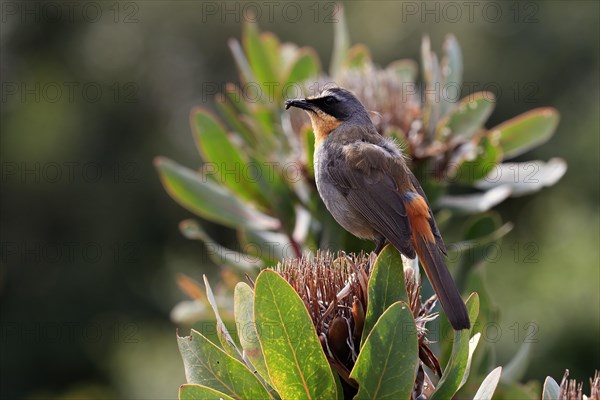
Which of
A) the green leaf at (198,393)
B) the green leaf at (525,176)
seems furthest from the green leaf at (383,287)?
the green leaf at (525,176)

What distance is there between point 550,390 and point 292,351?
27.5 inches

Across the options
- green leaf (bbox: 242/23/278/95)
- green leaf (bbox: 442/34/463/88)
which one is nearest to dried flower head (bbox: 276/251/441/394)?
green leaf (bbox: 442/34/463/88)

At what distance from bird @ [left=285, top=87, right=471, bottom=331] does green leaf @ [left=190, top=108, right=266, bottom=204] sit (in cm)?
34

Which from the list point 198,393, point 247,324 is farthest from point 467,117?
point 198,393

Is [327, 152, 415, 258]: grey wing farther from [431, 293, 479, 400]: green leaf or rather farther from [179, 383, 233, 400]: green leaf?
[179, 383, 233, 400]: green leaf

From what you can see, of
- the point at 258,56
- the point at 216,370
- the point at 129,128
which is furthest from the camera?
the point at 129,128

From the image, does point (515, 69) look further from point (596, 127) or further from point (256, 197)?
point (256, 197)

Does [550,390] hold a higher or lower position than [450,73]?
lower

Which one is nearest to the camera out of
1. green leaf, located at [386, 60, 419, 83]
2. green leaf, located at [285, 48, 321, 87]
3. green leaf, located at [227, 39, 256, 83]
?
green leaf, located at [227, 39, 256, 83]

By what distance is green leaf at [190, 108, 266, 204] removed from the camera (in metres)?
4.22

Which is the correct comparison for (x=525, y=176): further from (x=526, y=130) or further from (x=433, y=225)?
(x=433, y=225)

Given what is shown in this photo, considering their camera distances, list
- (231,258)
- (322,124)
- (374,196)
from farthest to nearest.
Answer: (322,124) → (231,258) → (374,196)

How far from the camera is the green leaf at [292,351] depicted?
8.07 ft

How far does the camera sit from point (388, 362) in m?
2.43
